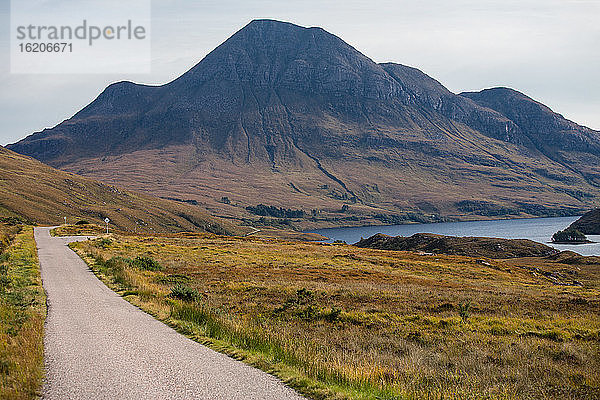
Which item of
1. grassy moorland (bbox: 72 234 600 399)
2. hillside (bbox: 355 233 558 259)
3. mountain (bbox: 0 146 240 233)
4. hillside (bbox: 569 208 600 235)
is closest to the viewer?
grassy moorland (bbox: 72 234 600 399)

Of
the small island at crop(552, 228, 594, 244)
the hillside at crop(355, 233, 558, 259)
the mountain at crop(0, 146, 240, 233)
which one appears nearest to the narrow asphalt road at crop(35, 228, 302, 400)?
the hillside at crop(355, 233, 558, 259)

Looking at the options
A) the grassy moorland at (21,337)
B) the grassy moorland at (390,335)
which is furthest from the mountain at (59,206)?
the grassy moorland at (390,335)

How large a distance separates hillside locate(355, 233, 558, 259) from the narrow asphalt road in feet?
302

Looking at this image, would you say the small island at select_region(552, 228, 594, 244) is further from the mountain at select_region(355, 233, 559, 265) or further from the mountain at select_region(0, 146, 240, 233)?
the mountain at select_region(0, 146, 240, 233)

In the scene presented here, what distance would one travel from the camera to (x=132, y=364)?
33.4 ft

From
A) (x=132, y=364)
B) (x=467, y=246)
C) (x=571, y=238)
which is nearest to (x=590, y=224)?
(x=571, y=238)

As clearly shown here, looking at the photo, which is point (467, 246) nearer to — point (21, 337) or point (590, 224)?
point (21, 337)

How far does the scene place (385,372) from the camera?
1039 centimetres

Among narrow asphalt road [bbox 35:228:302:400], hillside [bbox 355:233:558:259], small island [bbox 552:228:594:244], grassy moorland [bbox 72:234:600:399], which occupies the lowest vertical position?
small island [bbox 552:228:594:244]

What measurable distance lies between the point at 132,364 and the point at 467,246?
340 feet

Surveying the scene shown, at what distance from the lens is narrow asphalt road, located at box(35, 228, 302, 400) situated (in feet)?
28.0

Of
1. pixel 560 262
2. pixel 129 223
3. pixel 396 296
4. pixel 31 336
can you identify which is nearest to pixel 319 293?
pixel 396 296

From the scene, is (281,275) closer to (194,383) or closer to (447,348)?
(447,348)

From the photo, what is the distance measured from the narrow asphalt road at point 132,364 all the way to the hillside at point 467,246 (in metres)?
92.0
